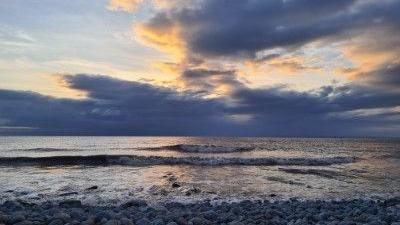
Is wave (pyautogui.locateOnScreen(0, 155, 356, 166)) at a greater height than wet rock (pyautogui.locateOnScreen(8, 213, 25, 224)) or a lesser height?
lesser

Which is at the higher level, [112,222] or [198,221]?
[112,222]

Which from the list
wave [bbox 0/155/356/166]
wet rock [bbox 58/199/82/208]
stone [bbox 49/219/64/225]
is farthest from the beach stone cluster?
wave [bbox 0/155/356/166]

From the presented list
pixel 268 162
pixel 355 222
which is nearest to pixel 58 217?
pixel 355 222

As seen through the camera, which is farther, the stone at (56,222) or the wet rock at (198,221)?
the wet rock at (198,221)

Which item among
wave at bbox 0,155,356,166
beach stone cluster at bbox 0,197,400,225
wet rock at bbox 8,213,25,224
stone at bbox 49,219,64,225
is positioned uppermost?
wet rock at bbox 8,213,25,224

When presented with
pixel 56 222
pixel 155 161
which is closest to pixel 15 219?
pixel 56 222

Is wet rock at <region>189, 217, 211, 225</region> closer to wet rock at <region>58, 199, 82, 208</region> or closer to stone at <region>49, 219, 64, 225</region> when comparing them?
stone at <region>49, 219, 64, 225</region>

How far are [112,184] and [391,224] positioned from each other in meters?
14.7

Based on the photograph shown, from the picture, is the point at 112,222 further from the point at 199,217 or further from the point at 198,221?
the point at 199,217

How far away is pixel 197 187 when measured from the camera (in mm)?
19531

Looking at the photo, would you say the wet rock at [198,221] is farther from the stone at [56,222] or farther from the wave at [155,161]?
the wave at [155,161]

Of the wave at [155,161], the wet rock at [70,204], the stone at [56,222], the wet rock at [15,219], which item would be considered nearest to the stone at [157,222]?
the stone at [56,222]

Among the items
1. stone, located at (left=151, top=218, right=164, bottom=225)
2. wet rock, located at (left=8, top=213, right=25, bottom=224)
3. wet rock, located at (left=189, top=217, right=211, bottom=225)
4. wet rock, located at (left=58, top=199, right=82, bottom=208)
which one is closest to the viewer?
wet rock, located at (left=8, top=213, right=25, bottom=224)

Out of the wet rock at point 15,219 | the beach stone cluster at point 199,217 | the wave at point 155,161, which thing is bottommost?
the wave at point 155,161
